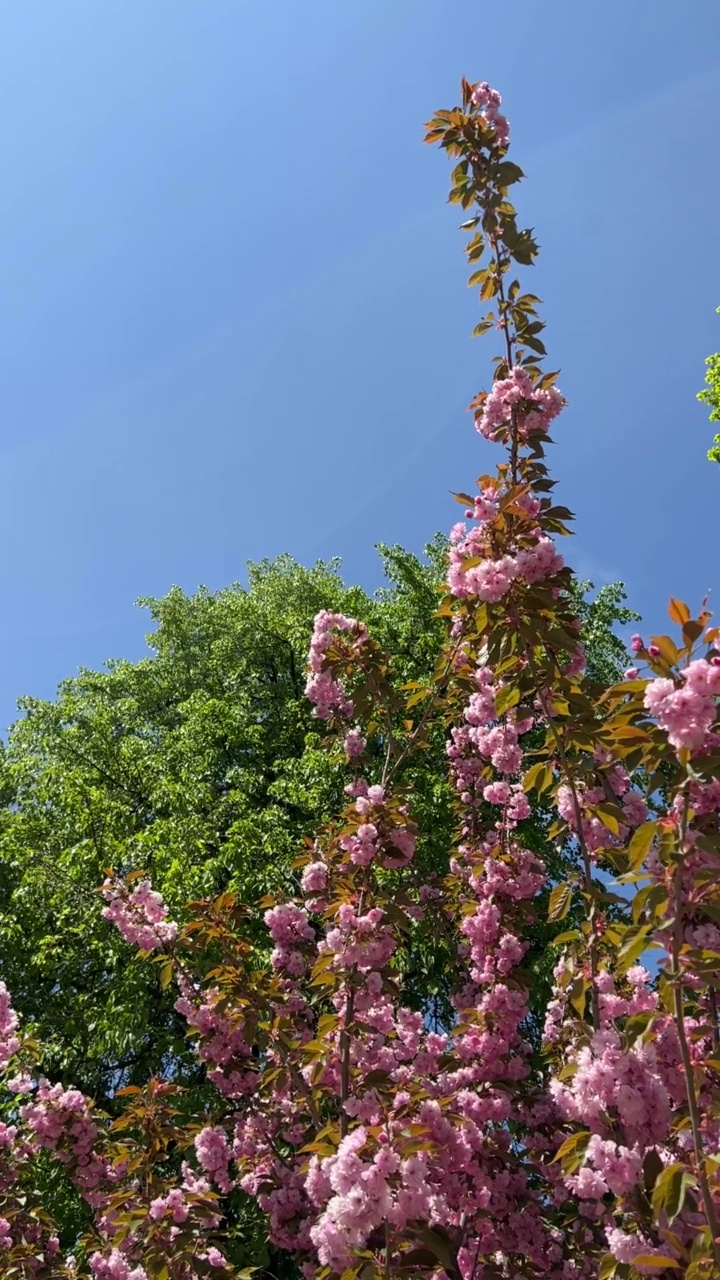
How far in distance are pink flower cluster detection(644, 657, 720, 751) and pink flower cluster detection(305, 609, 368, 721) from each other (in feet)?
7.54

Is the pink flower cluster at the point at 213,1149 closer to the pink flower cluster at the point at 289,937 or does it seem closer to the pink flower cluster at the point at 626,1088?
the pink flower cluster at the point at 289,937

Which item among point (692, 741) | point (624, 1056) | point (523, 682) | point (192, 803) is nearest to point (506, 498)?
point (523, 682)

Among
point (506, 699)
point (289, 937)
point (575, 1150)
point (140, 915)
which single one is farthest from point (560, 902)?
point (140, 915)

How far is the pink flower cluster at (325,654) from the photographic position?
424 cm

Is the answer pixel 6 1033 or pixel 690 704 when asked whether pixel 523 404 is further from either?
pixel 6 1033

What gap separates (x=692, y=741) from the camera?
1858 millimetres

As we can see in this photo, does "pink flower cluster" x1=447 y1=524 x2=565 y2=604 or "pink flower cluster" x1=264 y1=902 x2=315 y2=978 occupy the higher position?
"pink flower cluster" x1=447 y1=524 x2=565 y2=604

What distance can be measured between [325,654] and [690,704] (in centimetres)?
255

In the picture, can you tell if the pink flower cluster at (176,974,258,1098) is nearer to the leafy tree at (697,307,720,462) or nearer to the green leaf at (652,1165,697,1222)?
the green leaf at (652,1165,697,1222)

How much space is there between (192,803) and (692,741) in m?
9.29

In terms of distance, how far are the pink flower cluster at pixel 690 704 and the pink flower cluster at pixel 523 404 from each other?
2.09 m

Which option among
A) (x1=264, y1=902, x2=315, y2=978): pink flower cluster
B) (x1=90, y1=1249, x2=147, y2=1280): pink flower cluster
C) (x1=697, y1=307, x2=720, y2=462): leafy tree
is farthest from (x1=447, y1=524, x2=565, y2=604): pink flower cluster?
(x1=697, y1=307, x2=720, y2=462): leafy tree

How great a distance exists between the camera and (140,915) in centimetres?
445

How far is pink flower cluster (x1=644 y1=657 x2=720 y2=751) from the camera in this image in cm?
187
